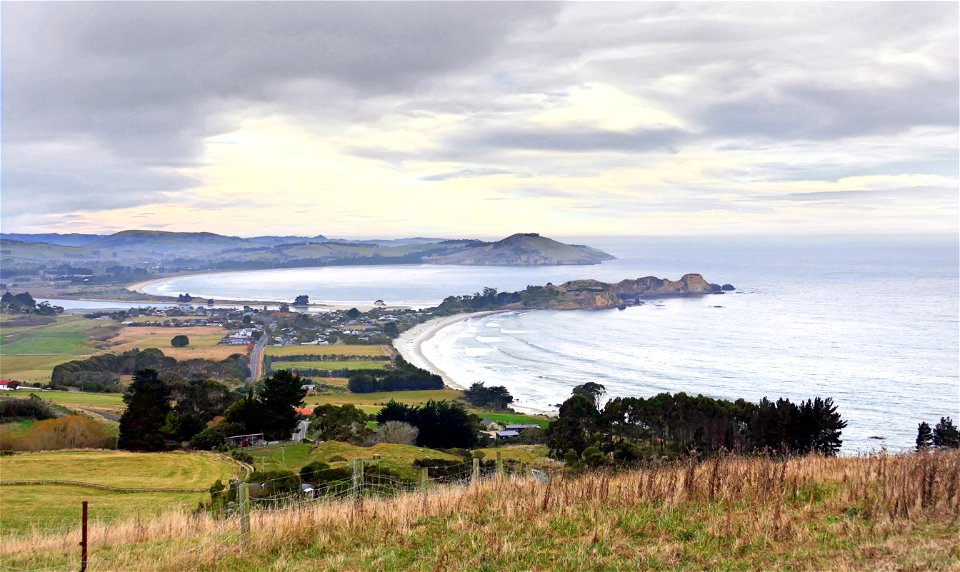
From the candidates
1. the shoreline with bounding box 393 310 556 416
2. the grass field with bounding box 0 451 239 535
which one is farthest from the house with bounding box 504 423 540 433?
the grass field with bounding box 0 451 239 535

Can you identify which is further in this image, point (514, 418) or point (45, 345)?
point (45, 345)

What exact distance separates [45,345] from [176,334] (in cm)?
1197

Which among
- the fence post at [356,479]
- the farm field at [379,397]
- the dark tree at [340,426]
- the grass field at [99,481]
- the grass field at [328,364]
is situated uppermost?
the fence post at [356,479]

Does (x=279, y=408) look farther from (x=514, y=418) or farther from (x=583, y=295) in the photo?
(x=583, y=295)

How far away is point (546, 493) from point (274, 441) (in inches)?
914

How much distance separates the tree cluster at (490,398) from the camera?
4016 centimetres

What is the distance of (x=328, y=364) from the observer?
58750 millimetres

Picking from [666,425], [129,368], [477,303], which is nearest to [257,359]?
[129,368]

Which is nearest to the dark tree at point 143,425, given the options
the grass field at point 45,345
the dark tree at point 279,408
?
the dark tree at point 279,408

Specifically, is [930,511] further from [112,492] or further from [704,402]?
[704,402]

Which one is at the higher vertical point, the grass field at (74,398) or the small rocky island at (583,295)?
the small rocky island at (583,295)

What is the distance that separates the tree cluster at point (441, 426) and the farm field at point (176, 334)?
Result: 33.2 meters

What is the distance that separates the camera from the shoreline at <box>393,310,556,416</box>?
1827 inches

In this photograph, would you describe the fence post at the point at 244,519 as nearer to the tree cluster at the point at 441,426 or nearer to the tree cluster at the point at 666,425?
the tree cluster at the point at 666,425
